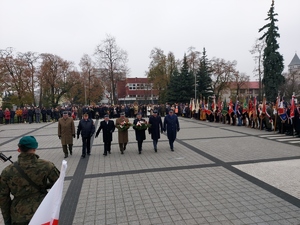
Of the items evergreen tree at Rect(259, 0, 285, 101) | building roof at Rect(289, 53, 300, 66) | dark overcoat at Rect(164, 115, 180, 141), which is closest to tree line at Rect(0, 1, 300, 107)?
evergreen tree at Rect(259, 0, 285, 101)

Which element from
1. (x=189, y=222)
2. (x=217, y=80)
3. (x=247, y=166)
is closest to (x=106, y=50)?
(x=217, y=80)

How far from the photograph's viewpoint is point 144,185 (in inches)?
255

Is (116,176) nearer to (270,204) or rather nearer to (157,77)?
(270,204)

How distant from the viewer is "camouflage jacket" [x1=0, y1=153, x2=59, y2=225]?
9.41 ft

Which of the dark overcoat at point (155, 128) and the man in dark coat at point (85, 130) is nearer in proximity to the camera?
the man in dark coat at point (85, 130)

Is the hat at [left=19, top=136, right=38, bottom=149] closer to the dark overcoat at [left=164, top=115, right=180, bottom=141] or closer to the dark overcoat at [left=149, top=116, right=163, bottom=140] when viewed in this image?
the dark overcoat at [left=149, top=116, right=163, bottom=140]

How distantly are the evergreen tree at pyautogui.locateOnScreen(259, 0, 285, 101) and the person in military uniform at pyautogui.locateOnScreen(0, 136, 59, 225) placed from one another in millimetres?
39127

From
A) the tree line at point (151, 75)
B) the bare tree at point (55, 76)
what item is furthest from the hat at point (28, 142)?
the bare tree at point (55, 76)

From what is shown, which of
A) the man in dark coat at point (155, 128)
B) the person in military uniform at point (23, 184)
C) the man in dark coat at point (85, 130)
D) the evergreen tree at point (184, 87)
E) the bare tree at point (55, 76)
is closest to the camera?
the person in military uniform at point (23, 184)

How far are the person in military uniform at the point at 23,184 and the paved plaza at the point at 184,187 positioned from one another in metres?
1.85

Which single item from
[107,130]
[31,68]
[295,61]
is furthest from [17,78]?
[295,61]

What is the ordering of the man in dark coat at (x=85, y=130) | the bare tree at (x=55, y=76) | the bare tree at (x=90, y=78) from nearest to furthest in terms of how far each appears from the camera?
the man in dark coat at (x=85, y=130) → the bare tree at (x=55, y=76) → the bare tree at (x=90, y=78)

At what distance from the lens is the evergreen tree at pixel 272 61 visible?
35906 millimetres

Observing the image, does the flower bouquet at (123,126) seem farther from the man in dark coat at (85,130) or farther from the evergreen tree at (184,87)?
the evergreen tree at (184,87)
